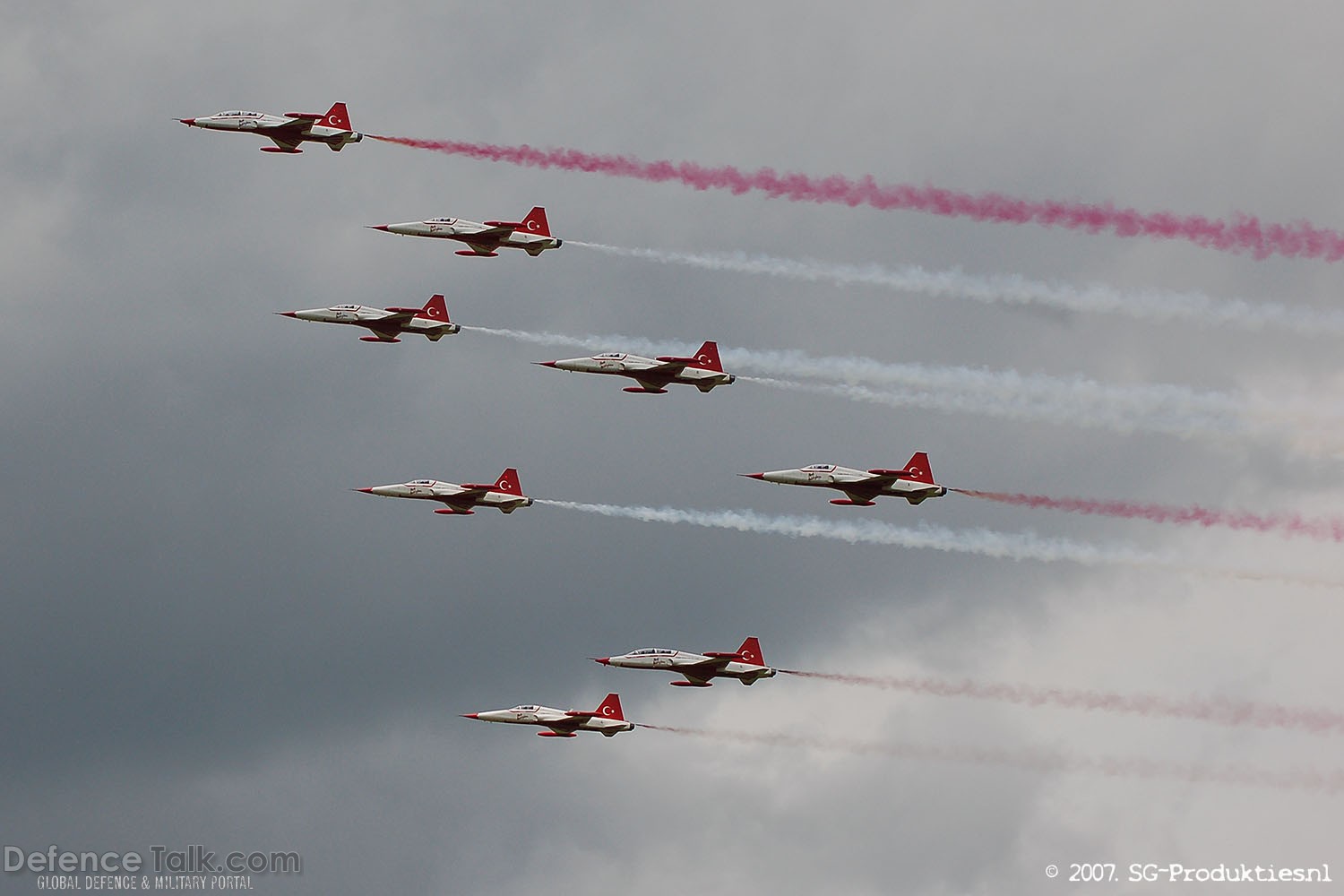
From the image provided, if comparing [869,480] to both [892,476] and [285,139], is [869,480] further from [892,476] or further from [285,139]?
[285,139]

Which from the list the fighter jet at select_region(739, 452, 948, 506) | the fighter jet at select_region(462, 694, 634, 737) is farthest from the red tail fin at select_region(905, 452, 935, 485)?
the fighter jet at select_region(462, 694, 634, 737)

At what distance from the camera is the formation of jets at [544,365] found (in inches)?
5256

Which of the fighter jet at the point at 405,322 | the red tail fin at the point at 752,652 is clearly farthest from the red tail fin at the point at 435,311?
the red tail fin at the point at 752,652

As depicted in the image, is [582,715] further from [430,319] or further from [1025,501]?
[1025,501]

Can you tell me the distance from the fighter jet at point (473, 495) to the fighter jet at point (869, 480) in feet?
52.3

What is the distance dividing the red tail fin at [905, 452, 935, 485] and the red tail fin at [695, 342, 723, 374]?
12155 mm

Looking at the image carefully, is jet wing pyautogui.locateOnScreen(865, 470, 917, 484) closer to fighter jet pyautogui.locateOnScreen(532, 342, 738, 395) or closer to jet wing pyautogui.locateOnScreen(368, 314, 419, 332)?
fighter jet pyautogui.locateOnScreen(532, 342, 738, 395)

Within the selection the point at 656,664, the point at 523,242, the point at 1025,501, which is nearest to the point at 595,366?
the point at 523,242

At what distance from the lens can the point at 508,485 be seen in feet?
466

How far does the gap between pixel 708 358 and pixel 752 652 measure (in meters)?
16.7

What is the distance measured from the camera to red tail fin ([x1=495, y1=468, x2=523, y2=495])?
14175 centimetres

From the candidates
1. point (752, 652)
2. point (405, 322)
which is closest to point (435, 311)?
point (405, 322)

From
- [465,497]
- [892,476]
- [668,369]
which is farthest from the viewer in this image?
[465,497]

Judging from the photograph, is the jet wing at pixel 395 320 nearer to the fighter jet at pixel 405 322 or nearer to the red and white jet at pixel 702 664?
the fighter jet at pixel 405 322
